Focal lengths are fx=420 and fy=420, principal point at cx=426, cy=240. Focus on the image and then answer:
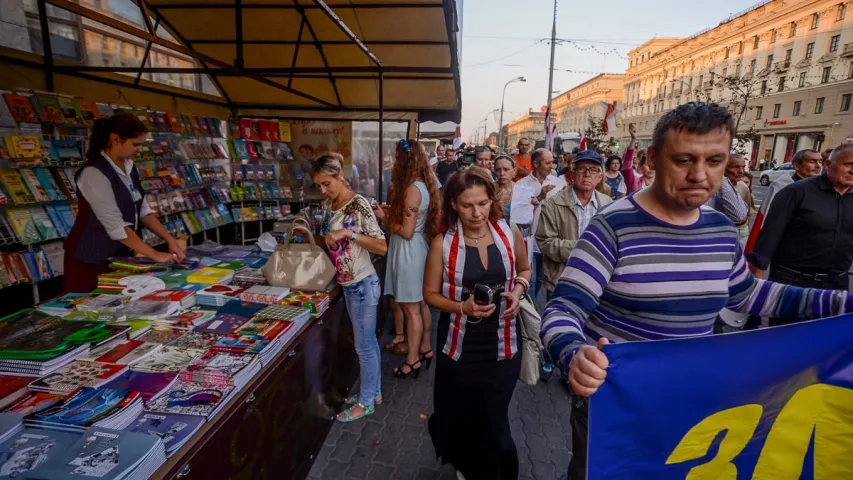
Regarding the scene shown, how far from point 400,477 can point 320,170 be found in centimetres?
213

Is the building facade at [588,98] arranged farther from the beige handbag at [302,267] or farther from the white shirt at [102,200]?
the white shirt at [102,200]

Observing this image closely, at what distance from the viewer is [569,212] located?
12.3ft

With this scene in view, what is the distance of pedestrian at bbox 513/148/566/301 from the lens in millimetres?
4961

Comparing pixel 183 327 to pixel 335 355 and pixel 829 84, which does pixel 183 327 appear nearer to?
pixel 335 355

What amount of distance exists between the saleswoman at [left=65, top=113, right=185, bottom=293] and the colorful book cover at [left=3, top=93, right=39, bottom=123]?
1643 millimetres

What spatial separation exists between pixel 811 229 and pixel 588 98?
93.7m

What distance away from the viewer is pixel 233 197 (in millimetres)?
7359

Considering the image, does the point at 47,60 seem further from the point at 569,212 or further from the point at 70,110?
the point at 569,212

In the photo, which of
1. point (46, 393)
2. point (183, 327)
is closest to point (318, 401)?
point (183, 327)

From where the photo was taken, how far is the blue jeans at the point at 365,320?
10.2 ft

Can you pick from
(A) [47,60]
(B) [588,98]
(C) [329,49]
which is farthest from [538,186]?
(B) [588,98]

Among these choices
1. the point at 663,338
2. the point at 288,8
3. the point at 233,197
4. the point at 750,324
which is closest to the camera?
the point at 663,338

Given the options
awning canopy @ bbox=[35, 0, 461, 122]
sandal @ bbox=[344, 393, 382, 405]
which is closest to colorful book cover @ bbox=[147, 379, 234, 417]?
sandal @ bbox=[344, 393, 382, 405]

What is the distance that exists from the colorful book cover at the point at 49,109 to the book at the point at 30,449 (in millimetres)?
3947
